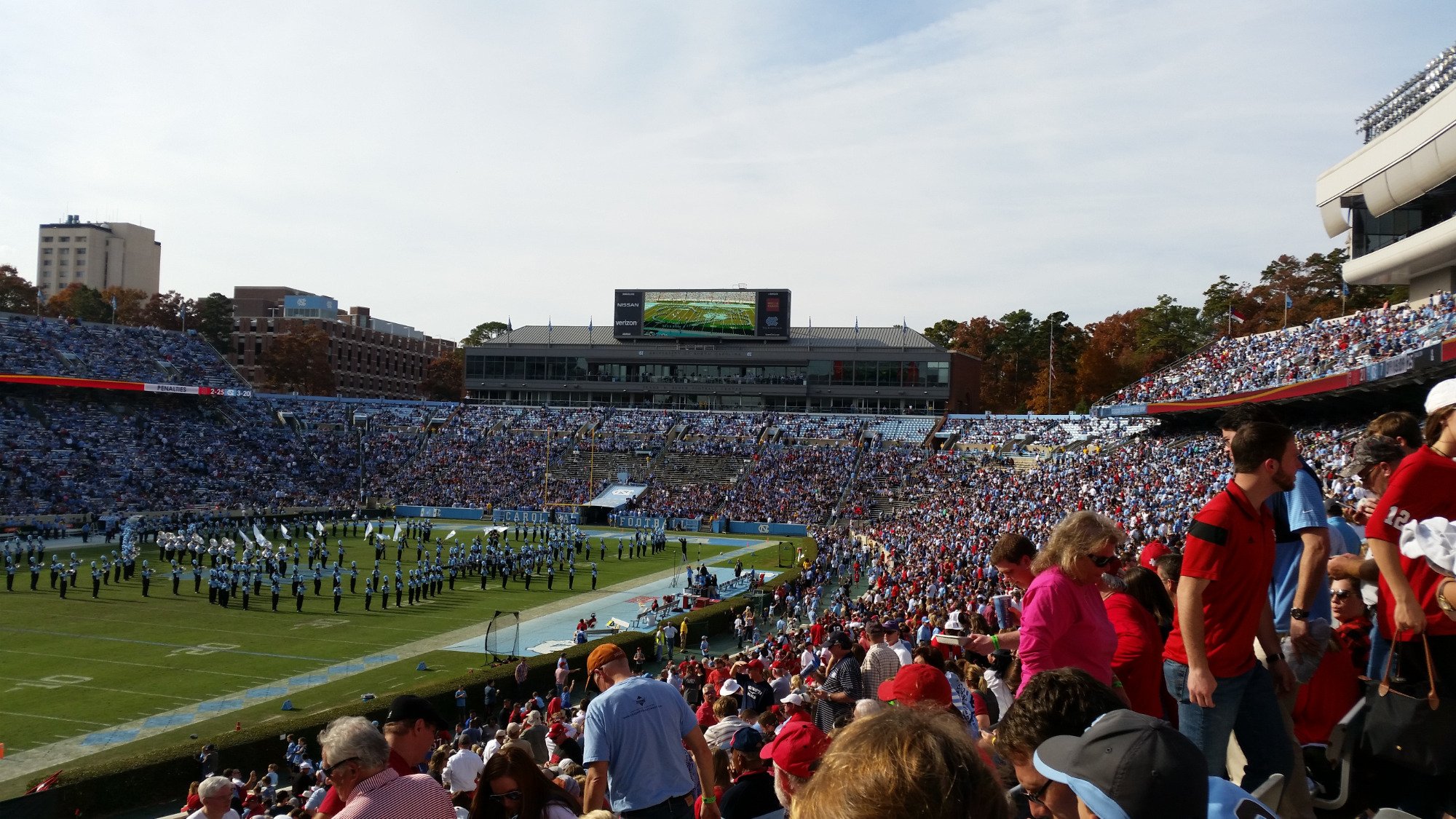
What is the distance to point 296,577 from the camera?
2855 cm

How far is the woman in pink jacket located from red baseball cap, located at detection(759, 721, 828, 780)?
0.95 m

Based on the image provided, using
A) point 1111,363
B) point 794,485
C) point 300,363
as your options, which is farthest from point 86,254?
point 1111,363

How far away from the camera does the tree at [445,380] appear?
319 ft

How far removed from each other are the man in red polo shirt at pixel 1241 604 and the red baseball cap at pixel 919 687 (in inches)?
40.5

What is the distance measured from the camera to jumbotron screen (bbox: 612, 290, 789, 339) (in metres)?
72.9

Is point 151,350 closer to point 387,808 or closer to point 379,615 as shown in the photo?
point 379,615

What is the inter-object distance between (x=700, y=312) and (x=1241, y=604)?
70.6 meters

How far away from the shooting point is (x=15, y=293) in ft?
261

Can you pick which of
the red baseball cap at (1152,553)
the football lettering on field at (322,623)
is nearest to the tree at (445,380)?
the football lettering on field at (322,623)

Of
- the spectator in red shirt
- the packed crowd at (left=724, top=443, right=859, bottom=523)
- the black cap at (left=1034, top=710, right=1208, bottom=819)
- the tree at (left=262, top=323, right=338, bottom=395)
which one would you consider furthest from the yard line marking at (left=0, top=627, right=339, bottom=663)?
the tree at (left=262, top=323, right=338, bottom=395)

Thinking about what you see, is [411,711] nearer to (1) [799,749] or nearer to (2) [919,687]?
(1) [799,749]

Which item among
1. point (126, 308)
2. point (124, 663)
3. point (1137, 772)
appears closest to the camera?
point (1137, 772)

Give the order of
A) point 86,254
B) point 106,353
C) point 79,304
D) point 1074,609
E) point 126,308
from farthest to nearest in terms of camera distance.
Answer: point 86,254
point 126,308
point 79,304
point 106,353
point 1074,609

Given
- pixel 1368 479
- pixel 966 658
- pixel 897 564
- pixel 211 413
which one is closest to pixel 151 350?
pixel 211 413
